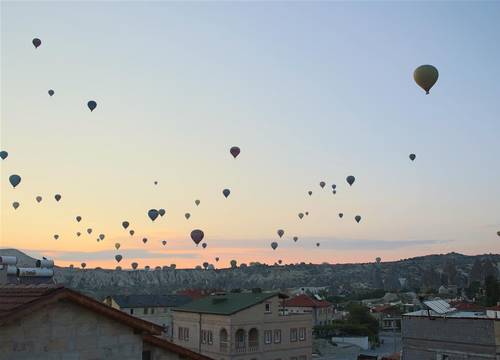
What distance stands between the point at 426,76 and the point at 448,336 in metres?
16.8

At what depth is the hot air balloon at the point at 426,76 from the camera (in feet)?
111

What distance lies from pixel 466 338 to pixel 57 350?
86.1 ft

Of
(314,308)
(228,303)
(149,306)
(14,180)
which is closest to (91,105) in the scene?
(14,180)

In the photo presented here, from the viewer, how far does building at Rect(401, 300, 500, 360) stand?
2897 centimetres

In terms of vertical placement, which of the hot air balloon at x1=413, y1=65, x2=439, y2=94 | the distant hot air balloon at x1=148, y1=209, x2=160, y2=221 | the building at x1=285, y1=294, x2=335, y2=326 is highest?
the hot air balloon at x1=413, y1=65, x2=439, y2=94

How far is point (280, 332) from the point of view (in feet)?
175

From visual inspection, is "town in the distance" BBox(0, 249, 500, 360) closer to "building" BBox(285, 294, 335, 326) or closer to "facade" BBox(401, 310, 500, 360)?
"facade" BBox(401, 310, 500, 360)

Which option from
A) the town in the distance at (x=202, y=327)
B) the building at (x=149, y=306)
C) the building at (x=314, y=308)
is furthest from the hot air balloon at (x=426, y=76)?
the building at (x=314, y=308)

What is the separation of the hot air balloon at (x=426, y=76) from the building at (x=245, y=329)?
28.5 metres

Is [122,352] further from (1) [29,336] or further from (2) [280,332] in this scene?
(2) [280,332]

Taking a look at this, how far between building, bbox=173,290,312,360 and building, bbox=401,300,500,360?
66.8ft

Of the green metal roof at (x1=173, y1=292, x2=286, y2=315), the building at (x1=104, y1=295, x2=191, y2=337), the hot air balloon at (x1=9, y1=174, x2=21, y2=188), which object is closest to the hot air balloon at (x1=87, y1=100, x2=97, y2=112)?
the hot air balloon at (x1=9, y1=174, x2=21, y2=188)

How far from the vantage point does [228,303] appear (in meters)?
54.4

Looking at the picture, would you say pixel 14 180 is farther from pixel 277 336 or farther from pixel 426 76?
pixel 426 76
